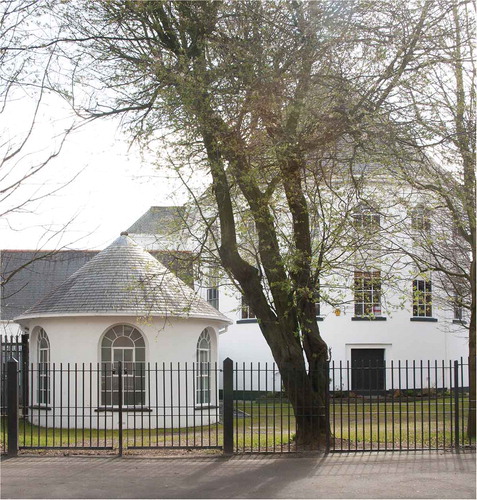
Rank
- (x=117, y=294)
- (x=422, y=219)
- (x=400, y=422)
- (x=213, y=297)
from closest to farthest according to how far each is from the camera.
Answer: (x=400, y=422) → (x=422, y=219) → (x=117, y=294) → (x=213, y=297)

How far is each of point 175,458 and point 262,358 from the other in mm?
19933

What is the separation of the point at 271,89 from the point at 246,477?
6.41 m

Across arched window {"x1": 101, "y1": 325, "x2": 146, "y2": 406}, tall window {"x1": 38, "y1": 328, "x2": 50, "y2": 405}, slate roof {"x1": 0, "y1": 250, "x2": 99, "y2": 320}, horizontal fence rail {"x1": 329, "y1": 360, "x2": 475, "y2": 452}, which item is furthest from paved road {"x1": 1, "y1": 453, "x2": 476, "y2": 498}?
slate roof {"x1": 0, "y1": 250, "x2": 99, "y2": 320}

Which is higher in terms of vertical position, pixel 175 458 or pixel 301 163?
pixel 301 163

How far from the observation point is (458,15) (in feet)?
48.4

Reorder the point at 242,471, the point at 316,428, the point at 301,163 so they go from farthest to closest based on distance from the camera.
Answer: the point at 316,428 → the point at 301,163 → the point at 242,471

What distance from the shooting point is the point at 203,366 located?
23.8 meters

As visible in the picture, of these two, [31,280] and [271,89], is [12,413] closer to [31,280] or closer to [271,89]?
[271,89]

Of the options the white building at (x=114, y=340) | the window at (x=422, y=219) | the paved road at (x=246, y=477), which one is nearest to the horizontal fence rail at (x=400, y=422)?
the paved road at (x=246, y=477)

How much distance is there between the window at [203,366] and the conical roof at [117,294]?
2.71 ft

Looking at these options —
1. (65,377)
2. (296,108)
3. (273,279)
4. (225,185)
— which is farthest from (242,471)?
(65,377)

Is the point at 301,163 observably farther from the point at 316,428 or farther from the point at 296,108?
the point at 316,428

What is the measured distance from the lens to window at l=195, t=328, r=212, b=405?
23.4 m

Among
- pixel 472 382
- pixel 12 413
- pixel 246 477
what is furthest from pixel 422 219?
pixel 12 413
